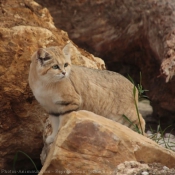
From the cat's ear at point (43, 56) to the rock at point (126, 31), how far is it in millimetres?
3296

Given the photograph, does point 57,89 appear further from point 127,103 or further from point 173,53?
point 173,53

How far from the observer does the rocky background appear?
6605 mm

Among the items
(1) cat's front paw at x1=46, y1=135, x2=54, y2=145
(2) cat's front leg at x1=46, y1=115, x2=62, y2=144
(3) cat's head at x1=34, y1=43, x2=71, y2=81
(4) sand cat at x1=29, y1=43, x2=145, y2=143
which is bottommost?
(1) cat's front paw at x1=46, y1=135, x2=54, y2=145

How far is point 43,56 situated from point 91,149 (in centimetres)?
147

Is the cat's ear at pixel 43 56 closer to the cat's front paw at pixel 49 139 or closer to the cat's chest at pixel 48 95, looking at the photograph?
the cat's chest at pixel 48 95

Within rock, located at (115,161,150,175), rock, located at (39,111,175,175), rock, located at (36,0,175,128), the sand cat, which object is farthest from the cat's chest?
rock, located at (36,0,175,128)

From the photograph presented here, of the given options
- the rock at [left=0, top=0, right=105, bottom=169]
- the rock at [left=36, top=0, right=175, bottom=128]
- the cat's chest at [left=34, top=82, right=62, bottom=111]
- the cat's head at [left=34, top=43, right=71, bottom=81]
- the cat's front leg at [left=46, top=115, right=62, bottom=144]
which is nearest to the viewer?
the cat's head at [left=34, top=43, right=71, bottom=81]

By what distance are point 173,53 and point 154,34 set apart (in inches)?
42.2

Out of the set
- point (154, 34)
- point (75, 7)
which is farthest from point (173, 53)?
point (75, 7)

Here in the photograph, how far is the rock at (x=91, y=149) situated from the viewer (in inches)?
182

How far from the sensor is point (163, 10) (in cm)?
826

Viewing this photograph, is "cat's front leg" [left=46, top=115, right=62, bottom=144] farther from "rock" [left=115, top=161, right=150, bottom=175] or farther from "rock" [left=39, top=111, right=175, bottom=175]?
"rock" [left=115, top=161, right=150, bottom=175]

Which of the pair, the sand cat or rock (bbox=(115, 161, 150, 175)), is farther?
the sand cat

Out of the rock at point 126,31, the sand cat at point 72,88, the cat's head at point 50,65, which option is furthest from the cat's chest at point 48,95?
the rock at point 126,31
